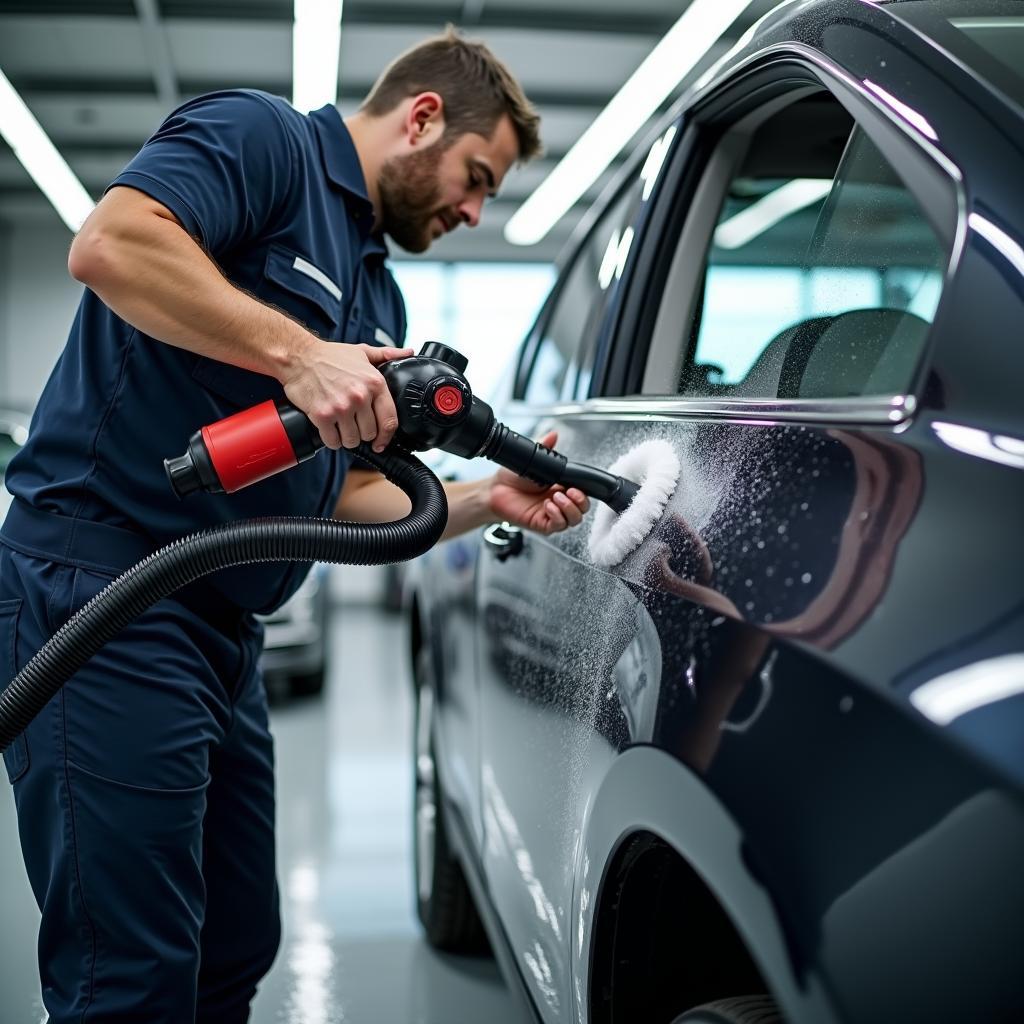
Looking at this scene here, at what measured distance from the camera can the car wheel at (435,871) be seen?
8.54ft

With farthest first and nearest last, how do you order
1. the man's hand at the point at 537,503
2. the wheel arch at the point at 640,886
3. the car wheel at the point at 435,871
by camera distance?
the car wheel at the point at 435,871 < the man's hand at the point at 537,503 < the wheel arch at the point at 640,886

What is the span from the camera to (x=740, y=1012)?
2.91ft

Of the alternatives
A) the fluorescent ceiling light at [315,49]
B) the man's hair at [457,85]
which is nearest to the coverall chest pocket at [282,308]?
the man's hair at [457,85]

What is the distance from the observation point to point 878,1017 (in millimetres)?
665

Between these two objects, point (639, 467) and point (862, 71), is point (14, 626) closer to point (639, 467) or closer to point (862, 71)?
point (639, 467)

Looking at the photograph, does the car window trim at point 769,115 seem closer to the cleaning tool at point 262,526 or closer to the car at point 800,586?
the car at point 800,586

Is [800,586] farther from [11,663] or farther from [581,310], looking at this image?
[581,310]

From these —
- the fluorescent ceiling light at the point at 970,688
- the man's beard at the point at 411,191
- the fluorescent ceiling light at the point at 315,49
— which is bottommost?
the fluorescent ceiling light at the point at 970,688

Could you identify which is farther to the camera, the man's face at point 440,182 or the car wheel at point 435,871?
the car wheel at point 435,871

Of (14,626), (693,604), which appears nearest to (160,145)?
(14,626)

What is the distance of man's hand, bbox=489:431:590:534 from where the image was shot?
4.79 ft

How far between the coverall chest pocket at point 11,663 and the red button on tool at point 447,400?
2.07 ft

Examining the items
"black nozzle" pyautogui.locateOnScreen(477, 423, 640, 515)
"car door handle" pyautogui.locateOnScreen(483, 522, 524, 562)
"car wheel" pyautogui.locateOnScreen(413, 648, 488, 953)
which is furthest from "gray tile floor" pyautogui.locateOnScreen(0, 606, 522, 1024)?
"black nozzle" pyautogui.locateOnScreen(477, 423, 640, 515)

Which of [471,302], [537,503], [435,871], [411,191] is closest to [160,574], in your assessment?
Answer: [537,503]
